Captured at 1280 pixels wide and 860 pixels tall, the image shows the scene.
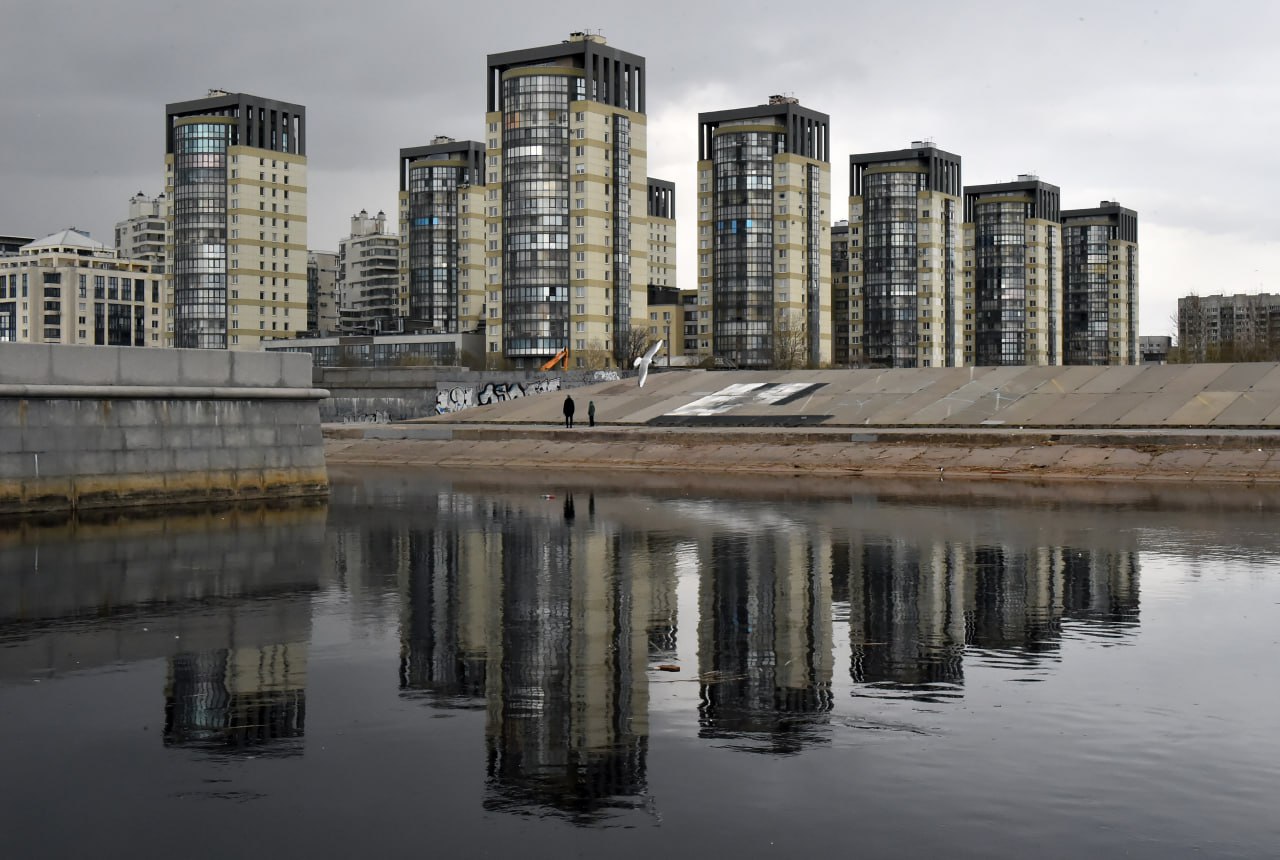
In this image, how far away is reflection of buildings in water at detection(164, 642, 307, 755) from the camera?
9594 millimetres

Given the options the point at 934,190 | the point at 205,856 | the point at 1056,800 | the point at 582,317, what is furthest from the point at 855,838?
the point at 934,190

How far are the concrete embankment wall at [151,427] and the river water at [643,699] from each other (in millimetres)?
7583

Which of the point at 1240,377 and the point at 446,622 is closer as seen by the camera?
the point at 446,622

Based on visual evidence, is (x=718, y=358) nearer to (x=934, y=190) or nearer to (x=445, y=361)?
(x=445, y=361)

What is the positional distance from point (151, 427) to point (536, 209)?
12204 centimetres

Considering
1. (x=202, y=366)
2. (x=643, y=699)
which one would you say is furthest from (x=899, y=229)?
(x=643, y=699)

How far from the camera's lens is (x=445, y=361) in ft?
518

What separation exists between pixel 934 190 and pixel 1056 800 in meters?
199

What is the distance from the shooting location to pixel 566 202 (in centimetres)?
14988

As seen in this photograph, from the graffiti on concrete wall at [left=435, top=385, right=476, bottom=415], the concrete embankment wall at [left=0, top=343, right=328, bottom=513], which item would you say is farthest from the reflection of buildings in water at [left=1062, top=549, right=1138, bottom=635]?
the graffiti on concrete wall at [left=435, top=385, right=476, bottom=415]

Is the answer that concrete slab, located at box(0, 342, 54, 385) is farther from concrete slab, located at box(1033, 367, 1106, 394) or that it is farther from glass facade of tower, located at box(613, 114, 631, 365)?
glass facade of tower, located at box(613, 114, 631, 365)

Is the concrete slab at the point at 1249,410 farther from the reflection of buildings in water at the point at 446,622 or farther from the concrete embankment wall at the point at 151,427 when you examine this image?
the reflection of buildings in water at the point at 446,622

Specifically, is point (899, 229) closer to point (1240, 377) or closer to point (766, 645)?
point (1240, 377)

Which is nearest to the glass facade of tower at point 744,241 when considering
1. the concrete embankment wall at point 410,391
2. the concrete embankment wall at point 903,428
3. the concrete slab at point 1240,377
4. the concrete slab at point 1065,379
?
the concrete embankment wall at point 410,391
